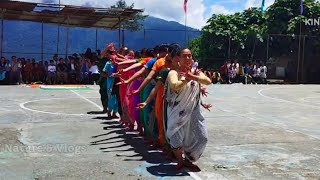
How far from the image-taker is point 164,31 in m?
31.8

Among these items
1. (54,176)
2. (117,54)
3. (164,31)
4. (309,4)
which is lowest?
(54,176)

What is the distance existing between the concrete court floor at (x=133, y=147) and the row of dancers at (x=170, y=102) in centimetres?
26

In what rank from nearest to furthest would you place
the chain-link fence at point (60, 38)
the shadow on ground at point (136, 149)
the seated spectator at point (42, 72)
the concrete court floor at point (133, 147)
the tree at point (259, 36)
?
the concrete court floor at point (133, 147), the shadow on ground at point (136, 149), the seated spectator at point (42, 72), the chain-link fence at point (60, 38), the tree at point (259, 36)

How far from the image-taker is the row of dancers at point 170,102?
6148 millimetres

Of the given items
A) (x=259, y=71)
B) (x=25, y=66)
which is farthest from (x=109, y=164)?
(x=259, y=71)

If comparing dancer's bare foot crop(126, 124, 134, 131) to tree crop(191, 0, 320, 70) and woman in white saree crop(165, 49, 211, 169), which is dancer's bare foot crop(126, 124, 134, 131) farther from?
tree crop(191, 0, 320, 70)

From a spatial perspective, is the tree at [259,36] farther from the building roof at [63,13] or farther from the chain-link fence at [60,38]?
the building roof at [63,13]

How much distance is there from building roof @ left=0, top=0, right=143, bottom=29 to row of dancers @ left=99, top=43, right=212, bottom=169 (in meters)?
14.4

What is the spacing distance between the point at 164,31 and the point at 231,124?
21.7m

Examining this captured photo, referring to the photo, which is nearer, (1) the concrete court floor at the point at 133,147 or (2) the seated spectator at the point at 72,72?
(1) the concrete court floor at the point at 133,147

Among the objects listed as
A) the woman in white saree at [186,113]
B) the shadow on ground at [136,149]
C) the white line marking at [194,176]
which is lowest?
the white line marking at [194,176]

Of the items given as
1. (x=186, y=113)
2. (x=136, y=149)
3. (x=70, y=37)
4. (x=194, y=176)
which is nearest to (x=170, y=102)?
(x=186, y=113)

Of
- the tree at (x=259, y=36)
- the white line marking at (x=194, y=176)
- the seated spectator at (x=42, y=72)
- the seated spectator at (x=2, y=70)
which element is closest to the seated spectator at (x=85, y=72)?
the seated spectator at (x=42, y=72)

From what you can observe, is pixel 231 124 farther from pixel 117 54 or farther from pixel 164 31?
pixel 164 31
